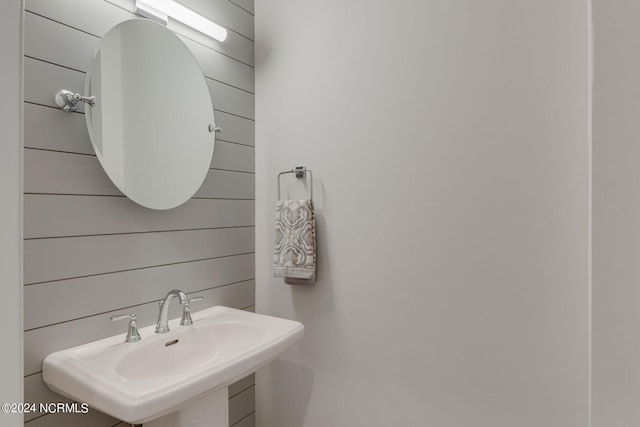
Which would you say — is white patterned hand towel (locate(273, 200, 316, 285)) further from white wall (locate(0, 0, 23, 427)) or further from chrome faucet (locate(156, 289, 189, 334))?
white wall (locate(0, 0, 23, 427))

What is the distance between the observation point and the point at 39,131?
94cm

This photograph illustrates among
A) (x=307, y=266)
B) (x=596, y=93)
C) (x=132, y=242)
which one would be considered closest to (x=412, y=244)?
(x=307, y=266)

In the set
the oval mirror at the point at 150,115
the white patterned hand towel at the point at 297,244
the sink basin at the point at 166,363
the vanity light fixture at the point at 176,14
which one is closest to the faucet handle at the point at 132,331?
the sink basin at the point at 166,363

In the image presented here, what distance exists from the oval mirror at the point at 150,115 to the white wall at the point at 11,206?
0.62 m

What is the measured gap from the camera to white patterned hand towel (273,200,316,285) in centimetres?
141

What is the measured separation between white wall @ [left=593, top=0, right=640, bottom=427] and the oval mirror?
52.6 inches

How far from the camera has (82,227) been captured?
3.39 ft

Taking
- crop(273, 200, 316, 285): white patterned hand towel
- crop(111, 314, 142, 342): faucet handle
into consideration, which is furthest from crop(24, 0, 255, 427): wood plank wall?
crop(273, 200, 316, 285): white patterned hand towel

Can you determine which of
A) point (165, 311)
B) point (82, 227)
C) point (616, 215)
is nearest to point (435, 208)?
point (616, 215)

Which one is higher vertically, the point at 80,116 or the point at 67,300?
the point at 80,116

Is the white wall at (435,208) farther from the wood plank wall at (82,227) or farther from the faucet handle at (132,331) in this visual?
the faucet handle at (132,331)

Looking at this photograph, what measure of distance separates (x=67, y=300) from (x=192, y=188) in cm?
57

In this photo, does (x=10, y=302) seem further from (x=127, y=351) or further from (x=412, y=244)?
(x=412, y=244)

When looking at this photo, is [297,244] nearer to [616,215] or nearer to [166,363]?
[166,363]
